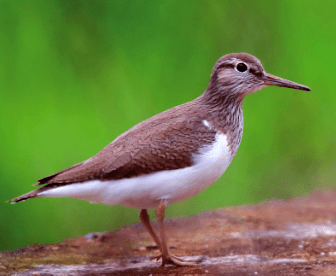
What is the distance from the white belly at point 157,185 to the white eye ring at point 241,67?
0.78m

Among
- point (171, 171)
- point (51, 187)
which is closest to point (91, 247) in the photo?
point (51, 187)

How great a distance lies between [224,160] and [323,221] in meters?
2.10

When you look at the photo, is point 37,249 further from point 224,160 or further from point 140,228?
point 224,160

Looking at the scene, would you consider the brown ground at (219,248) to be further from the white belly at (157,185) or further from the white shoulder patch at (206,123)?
the white shoulder patch at (206,123)

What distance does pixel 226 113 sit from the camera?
4.95 metres

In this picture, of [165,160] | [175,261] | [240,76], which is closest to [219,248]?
[175,261]

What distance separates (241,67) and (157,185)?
148 cm

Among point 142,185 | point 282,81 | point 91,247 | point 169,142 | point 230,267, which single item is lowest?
point 230,267

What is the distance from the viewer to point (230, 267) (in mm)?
4738

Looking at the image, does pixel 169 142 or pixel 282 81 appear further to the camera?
pixel 282 81

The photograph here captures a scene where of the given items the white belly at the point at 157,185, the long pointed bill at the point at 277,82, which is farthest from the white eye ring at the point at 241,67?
the white belly at the point at 157,185

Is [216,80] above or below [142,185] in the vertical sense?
above

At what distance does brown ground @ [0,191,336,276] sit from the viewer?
15.5ft

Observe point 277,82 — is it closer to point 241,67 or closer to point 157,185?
point 241,67
